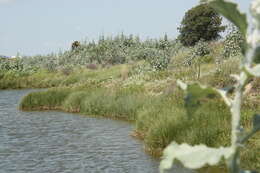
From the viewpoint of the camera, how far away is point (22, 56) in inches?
2665

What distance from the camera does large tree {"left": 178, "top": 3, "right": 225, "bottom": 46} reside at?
45219 millimetres

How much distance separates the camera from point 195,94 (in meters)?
1.46

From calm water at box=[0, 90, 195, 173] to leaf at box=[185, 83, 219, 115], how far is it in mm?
7873

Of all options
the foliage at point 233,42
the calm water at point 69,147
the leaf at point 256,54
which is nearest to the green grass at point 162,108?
the leaf at point 256,54

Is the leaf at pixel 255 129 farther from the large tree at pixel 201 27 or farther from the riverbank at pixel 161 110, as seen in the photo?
the large tree at pixel 201 27

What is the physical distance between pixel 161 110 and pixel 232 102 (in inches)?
467

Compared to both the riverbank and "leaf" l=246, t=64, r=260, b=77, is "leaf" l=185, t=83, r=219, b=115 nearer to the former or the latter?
the riverbank

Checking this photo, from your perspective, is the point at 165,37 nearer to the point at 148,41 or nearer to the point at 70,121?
the point at 148,41

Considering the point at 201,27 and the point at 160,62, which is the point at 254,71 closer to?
the point at 160,62

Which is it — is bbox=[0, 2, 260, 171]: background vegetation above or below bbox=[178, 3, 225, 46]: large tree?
below

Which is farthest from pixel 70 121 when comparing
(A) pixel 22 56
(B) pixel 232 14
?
(A) pixel 22 56

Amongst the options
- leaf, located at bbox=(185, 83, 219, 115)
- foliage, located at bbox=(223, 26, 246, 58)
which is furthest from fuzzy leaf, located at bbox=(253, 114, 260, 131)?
foliage, located at bbox=(223, 26, 246, 58)

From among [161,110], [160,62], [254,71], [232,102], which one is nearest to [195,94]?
[232,102]

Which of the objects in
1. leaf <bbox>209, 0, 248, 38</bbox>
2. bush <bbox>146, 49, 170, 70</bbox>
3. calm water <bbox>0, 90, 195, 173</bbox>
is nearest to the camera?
leaf <bbox>209, 0, 248, 38</bbox>
